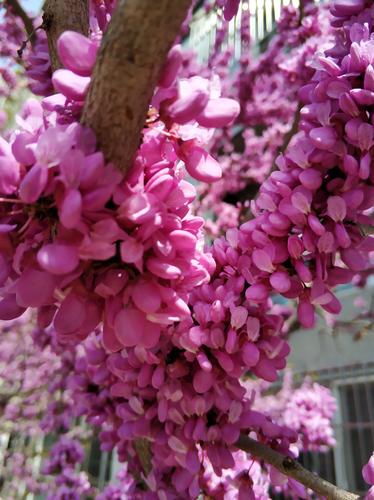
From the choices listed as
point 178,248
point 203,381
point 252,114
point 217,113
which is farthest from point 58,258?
point 252,114

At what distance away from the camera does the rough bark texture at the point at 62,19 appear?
0.88m

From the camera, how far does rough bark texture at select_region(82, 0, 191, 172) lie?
1.59 feet

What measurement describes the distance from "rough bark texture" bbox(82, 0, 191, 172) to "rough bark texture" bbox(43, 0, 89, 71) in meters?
0.41

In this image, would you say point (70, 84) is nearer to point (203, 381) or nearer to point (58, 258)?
point (58, 258)

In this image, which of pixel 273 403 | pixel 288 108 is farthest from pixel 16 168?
pixel 288 108

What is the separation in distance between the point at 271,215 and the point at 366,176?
0.17 meters

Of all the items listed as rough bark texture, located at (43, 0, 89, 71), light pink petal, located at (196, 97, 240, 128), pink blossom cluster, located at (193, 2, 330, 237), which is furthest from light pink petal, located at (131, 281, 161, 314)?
pink blossom cluster, located at (193, 2, 330, 237)

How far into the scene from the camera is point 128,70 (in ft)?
1.68

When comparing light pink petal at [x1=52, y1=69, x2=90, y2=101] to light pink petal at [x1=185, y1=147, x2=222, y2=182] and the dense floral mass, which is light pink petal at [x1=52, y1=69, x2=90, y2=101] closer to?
the dense floral mass

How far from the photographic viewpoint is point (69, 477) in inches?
82.1

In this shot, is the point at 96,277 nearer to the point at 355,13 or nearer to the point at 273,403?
the point at 355,13

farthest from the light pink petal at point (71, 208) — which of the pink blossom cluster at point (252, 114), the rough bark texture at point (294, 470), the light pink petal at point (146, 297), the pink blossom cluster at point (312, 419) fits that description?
the pink blossom cluster at point (252, 114)

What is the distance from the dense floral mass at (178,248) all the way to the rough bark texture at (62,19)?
0.06 m

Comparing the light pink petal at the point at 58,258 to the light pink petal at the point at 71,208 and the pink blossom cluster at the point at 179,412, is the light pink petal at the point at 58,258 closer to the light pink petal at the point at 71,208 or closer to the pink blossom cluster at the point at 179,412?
the light pink petal at the point at 71,208
